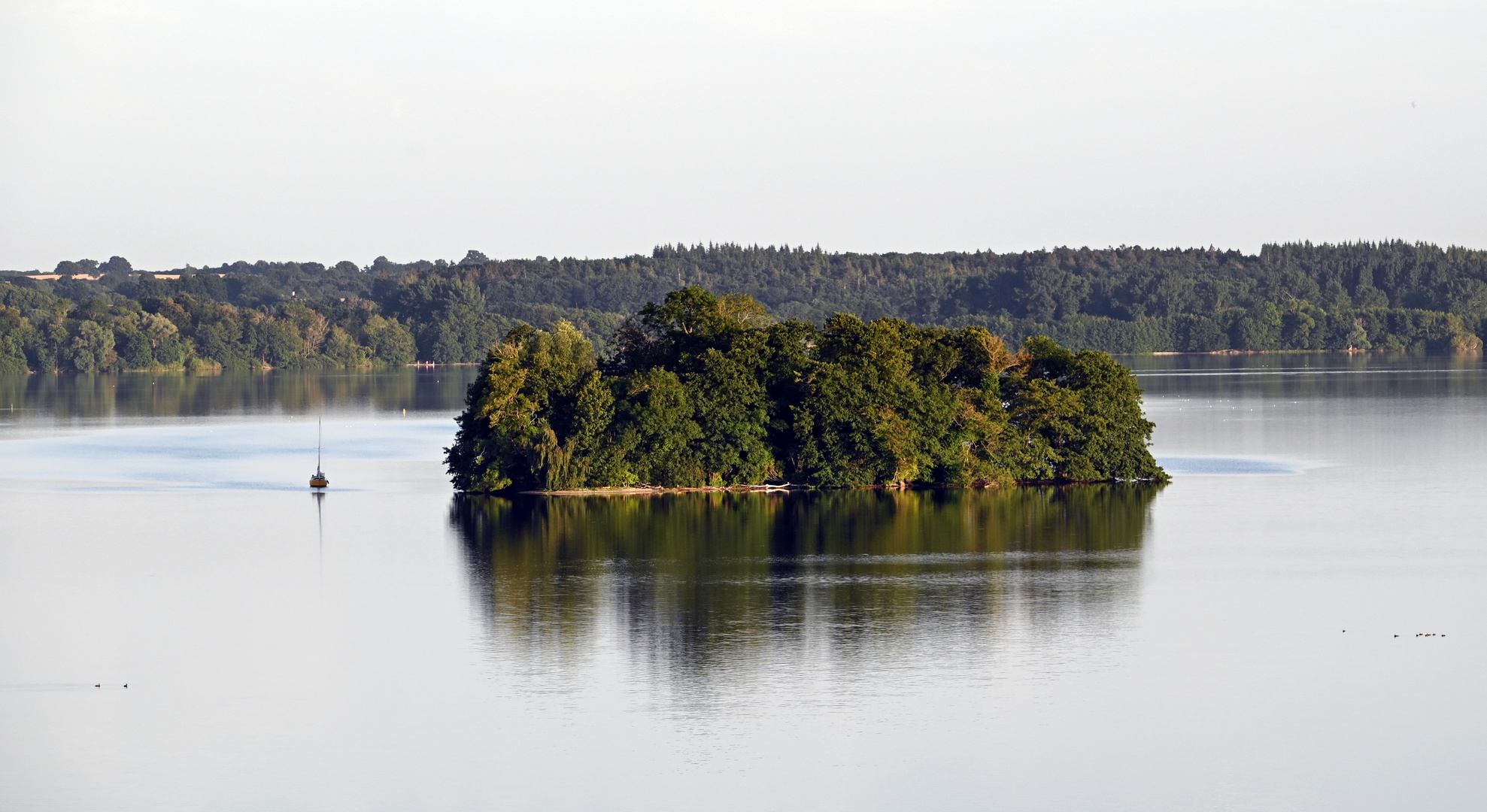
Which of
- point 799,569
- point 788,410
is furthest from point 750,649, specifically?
point 788,410

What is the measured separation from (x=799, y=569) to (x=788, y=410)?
2194 cm

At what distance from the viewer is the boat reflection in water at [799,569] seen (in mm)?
43656

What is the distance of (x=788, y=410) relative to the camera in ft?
247

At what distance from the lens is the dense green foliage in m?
73.4

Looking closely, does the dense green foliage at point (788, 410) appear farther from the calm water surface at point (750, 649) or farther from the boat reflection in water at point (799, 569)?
the calm water surface at point (750, 649)

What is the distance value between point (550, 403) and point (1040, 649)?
34801 mm

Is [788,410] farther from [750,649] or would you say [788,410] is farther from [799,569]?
[750,649]

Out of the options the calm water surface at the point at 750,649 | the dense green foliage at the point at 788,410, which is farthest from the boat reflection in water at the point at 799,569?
the dense green foliage at the point at 788,410

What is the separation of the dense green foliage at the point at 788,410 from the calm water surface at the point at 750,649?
6.70 feet

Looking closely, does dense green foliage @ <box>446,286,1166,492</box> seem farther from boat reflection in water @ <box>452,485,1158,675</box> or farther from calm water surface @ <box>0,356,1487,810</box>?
calm water surface @ <box>0,356,1487,810</box>

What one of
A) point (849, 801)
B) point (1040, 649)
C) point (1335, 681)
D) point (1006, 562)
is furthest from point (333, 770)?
point (1006, 562)

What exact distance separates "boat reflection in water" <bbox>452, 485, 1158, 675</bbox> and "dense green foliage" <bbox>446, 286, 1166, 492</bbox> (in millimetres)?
1593

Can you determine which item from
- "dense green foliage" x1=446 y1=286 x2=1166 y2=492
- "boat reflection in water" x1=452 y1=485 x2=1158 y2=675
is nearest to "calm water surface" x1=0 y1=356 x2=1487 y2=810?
"boat reflection in water" x1=452 y1=485 x2=1158 y2=675

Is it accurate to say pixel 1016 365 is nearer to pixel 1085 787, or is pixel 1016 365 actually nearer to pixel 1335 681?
pixel 1335 681
